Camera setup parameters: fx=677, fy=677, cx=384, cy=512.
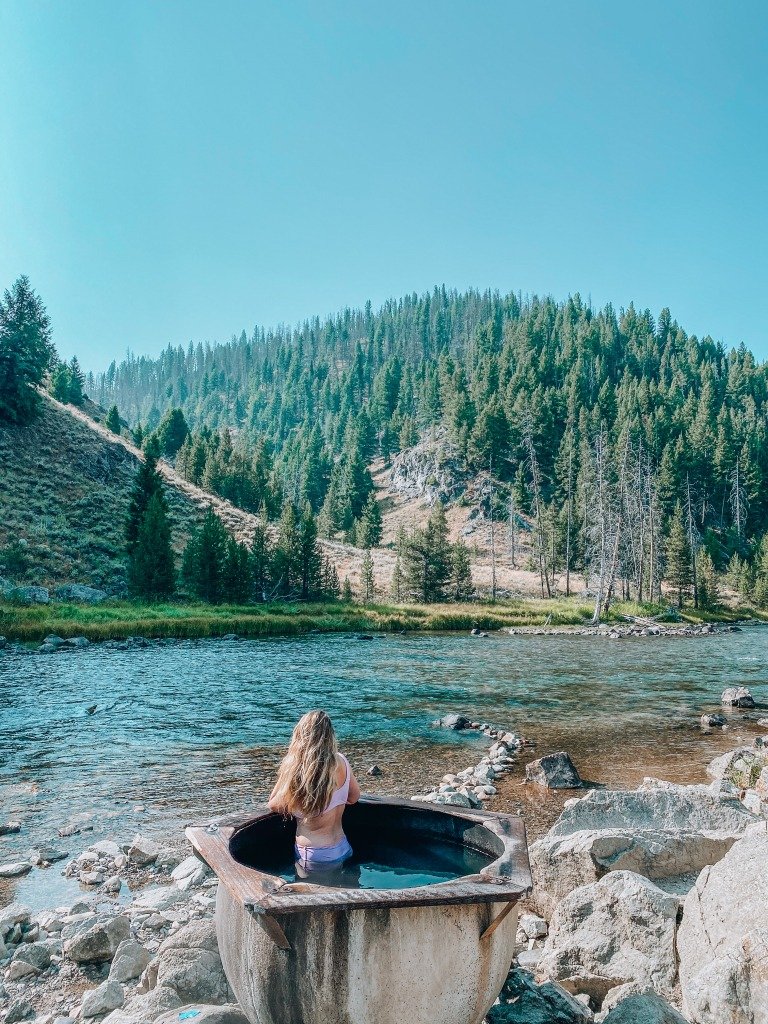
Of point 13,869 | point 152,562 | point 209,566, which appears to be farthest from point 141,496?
point 13,869

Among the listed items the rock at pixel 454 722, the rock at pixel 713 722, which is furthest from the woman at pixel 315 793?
the rock at pixel 713 722

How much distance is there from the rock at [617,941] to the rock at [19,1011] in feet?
14.4

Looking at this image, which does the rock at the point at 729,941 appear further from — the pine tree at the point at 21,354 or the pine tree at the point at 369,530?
the pine tree at the point at 369,530

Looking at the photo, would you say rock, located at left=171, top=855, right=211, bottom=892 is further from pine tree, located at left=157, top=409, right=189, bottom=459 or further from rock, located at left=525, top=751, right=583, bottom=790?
pine tree, located at left=157, top=409, right=189, bottom=459

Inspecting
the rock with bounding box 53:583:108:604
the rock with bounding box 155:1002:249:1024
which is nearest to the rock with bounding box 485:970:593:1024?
the rock with bounding box 155:1002:249:1024

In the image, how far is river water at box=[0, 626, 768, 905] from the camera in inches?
498

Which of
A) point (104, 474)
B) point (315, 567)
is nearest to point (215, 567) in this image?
point (315, 567)

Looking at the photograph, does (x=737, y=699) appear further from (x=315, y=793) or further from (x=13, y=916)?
(x=13, y=916)

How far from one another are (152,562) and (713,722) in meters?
48.1

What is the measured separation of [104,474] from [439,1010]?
82411mm

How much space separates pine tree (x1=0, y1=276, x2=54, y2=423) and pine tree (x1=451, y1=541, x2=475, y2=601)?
166 ft

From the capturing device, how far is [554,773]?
1338 centimetres

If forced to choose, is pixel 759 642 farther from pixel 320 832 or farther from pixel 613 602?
pixel 320 832

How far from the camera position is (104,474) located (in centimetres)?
7894
